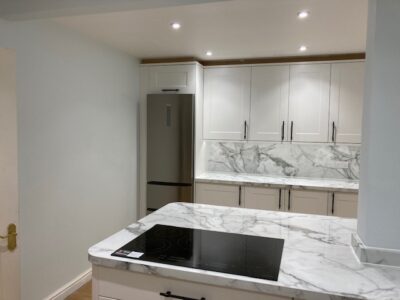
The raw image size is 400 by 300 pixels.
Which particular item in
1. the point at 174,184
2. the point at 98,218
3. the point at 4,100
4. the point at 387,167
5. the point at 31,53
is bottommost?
the point at 98,218

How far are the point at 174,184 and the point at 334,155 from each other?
2.07 metres

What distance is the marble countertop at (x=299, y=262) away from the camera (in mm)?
1171

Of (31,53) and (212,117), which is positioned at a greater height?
(31,53)

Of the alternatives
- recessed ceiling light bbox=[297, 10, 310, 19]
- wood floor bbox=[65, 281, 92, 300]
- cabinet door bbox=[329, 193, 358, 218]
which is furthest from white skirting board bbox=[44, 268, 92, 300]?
recessed ceiling light bbox=[297, 10, 310, 19]

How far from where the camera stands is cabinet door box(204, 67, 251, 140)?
3.93m

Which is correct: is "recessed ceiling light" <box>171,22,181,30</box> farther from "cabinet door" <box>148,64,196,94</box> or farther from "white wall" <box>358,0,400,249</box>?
"white wall" <box>358,0,400,249</box>

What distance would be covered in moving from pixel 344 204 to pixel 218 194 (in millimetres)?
1419

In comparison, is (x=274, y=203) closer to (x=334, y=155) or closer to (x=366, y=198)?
(x=334, y=155)

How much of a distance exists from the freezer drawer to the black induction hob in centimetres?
201

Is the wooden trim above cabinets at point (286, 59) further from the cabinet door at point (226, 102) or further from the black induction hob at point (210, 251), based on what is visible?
the black induction hob at point (210, 251)

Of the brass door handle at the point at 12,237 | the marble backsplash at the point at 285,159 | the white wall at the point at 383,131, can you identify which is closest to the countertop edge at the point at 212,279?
the white wall at the point at 383,131

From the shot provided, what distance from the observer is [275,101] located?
151 inches

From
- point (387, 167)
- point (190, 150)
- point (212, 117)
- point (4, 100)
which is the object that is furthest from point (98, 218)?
point (387, 167)

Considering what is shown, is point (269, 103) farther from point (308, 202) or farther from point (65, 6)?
point (65, 6)
